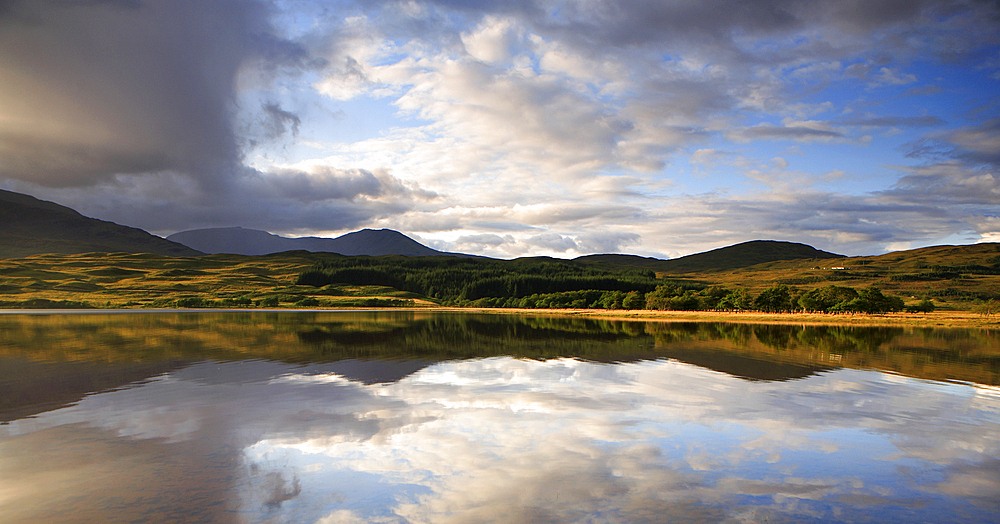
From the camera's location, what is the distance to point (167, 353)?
111ft

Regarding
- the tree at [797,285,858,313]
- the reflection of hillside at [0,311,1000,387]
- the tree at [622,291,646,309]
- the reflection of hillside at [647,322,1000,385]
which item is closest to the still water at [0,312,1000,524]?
the reflection of hillside at [647,322,1000,385]

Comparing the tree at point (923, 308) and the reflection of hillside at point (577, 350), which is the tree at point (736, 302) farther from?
the reflection of hillside at point (577, 350)

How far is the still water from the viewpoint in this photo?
1000cm

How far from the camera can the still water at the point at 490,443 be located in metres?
10.0

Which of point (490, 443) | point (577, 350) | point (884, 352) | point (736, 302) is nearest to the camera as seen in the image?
point (490, 443)

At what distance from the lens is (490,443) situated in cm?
1420

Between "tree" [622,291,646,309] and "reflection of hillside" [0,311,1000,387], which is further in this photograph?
"tree" [622,291,646,309]

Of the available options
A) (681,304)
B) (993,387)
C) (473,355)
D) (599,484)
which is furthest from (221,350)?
(681,304)

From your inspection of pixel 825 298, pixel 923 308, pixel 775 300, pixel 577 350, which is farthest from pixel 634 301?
pixel 577 350

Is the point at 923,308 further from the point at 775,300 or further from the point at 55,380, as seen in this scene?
the point at 55,380

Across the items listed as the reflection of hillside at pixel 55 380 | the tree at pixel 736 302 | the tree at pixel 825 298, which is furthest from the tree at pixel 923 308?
the reflection of hillside at pixel 55 380

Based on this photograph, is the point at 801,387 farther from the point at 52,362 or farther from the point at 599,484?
the point at 52,362

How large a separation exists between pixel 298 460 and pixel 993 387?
32.1 meters

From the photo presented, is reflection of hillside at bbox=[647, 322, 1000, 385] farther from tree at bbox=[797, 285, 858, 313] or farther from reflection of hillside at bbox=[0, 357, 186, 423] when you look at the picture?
tree at bbox=[797, 285, 858, 313]
